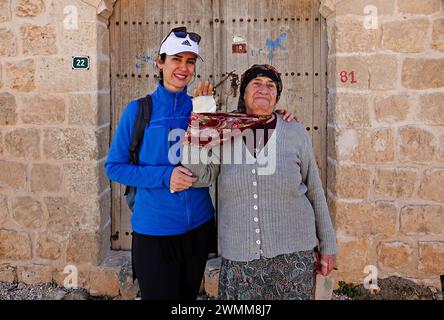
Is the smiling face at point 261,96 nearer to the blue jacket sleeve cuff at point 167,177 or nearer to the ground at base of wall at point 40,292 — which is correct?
the blue jacket sleeve cuff at point 167,177

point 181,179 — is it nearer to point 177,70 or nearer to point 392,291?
point 177,70

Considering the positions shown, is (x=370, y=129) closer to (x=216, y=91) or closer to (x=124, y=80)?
(x=216, y=91)

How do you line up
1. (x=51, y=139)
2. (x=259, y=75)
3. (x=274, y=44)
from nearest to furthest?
(x=259, y=75), (x=51, y=139), (x=274, y=44)

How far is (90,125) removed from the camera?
3.62m

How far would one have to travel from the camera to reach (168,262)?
7.22ft

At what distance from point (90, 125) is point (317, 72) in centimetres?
191

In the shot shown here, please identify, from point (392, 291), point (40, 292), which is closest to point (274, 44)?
point (392, 291)

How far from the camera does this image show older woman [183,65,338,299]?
80.4 inches

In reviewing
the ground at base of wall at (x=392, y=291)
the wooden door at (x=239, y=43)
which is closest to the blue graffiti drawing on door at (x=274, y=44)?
the wooden door at (x=239, y=43)

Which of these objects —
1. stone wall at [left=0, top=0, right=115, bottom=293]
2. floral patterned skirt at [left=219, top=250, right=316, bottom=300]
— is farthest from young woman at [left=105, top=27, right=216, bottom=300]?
stone wall at [left=0, top=0, right=115, bottom=293]

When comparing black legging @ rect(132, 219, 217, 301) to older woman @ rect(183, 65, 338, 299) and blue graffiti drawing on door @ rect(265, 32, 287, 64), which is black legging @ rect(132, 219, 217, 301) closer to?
older woman @ rect(183, 65, 338, 299)

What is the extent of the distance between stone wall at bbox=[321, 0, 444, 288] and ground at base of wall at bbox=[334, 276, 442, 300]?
0.06 m

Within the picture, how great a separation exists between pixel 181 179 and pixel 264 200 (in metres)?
0.39

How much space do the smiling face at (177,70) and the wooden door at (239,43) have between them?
155 cm
